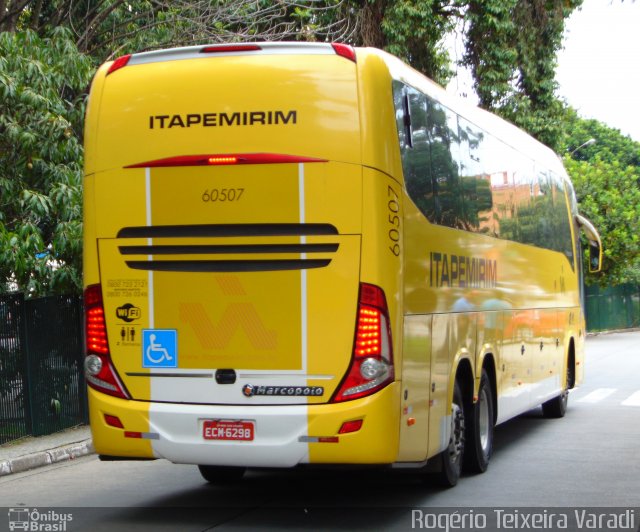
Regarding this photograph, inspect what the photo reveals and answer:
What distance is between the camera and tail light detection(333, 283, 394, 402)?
8195 mm

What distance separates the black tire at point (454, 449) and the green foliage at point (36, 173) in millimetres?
5217

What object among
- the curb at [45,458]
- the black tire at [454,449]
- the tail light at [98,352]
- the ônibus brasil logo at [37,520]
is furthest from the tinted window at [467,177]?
the curb at [45,458]

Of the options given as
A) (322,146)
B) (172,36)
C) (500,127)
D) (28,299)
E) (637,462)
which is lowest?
(637,462)

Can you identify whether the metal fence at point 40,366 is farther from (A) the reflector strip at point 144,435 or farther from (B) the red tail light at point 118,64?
(A) the reflector strip at point 144,435

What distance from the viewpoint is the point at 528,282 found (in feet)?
45.2

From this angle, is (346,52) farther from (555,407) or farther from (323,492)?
(555,407)

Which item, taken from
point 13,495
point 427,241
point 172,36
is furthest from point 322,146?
point 172,36

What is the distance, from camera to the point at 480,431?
11.2 meters

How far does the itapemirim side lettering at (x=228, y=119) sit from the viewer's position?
Result: 27.6 ft

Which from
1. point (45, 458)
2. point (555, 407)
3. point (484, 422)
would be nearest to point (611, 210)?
point (555, 407)

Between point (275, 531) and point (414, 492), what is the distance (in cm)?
204

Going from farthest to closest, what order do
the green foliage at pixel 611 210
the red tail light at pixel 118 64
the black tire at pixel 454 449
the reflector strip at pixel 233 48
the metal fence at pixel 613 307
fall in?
the metal fence at pixel 613 307
the green foliage at pixel 611 210
the black tire at pixel 454 449
the red tail light at pixel 118 64
the reflector strip at pixel 233 48

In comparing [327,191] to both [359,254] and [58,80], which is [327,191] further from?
[58,80]

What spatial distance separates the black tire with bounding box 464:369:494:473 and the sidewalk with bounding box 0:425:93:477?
4.67 metres
